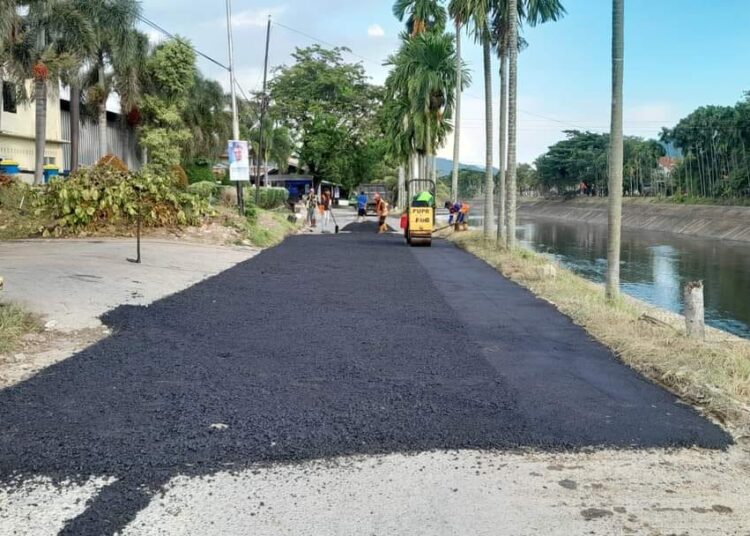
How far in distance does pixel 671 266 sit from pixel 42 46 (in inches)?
1085

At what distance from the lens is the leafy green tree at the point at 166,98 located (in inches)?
1796

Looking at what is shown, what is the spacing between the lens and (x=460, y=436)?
5.29 meters

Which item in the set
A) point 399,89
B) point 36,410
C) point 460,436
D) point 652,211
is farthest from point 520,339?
point 652,211

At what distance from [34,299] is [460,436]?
7.13 metres

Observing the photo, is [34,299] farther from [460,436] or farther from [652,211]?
[652,211]

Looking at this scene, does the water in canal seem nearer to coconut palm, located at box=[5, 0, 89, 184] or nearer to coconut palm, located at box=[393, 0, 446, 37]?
coconut palm, located at box=[393, 0, 446, 37]

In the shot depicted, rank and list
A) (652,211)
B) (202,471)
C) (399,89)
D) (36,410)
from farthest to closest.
Answer: (652,211), (399,89), (36,410), (202,471)

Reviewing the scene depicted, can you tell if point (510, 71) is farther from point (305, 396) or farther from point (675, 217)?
point (675, 217)

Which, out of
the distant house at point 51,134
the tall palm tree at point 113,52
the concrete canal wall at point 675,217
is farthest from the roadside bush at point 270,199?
the concrete canal wall at point 675,217

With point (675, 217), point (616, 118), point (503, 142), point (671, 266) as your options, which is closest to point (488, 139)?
point (503, 142)

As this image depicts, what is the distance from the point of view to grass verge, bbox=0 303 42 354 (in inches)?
301

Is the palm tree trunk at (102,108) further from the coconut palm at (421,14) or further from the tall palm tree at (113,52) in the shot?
the coconut palm at (421,14)

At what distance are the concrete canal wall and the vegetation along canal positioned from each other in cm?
255

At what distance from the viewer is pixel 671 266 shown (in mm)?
30719
